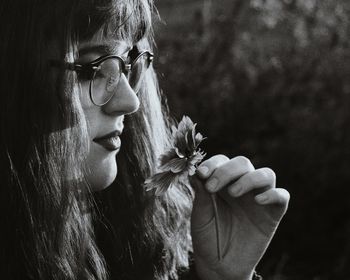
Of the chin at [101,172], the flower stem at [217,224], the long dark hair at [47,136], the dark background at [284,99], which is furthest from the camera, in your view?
the dark background at [284,99]

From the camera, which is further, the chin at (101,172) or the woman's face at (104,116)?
the chin at (101,172)

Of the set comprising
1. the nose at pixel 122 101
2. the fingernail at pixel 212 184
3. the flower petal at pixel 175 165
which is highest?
the nose at pixel 122 101

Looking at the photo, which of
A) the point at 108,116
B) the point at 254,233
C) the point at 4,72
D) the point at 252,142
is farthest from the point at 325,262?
the point at 4,72

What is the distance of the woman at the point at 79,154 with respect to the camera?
179 cm

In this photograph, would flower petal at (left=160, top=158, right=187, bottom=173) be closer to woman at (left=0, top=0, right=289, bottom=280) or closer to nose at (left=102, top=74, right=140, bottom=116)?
woman at (left=0, top=0, right=289, bottom=280)

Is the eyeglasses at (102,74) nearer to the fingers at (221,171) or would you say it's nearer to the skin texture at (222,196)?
the skin texture at (222,196)

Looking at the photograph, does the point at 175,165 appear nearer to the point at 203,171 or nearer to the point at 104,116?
the point at 203,171

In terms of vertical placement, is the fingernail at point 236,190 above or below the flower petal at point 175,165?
below

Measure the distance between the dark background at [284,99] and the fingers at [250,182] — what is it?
2202 millimetres

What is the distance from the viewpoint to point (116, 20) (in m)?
1.90

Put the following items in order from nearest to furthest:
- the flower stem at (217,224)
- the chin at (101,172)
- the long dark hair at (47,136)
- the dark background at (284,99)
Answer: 1. the long dark hair at (47,136)
2. the chin at (101,172)
3. the flower stem at (217,224)
4. the dark background at (284,99)

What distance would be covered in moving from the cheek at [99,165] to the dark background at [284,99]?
225 centimetres

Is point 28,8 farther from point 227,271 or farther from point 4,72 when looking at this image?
point 227,271

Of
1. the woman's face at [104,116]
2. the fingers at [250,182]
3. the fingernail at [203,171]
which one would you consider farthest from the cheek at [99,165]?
the fingers at [250,182]
